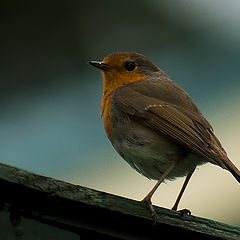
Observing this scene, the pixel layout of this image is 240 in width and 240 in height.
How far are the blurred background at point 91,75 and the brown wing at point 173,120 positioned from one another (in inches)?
73.2

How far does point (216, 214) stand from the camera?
6840 mm

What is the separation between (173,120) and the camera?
506cm

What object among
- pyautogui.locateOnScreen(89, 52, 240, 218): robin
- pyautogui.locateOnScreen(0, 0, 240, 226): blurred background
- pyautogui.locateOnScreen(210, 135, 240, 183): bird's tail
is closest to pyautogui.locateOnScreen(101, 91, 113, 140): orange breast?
pyautogui.locateOnScreen(89, 52, 240, 218): robin

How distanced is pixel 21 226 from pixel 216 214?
3.44m

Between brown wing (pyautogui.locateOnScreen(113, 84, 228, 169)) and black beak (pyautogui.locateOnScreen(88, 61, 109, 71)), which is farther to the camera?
black beak (pyautogui.locateOnScreen(88, 61, 109, 71))

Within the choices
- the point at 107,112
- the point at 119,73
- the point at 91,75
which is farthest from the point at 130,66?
the point at 91,75

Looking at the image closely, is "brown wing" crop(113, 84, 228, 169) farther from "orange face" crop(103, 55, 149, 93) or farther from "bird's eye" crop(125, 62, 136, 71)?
"bird's eye" crop(125, 62, 136, 71)

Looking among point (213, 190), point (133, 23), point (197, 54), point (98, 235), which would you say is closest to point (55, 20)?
point (133, 23)

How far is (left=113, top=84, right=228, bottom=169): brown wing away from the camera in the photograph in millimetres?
4824

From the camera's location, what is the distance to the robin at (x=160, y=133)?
491 cm

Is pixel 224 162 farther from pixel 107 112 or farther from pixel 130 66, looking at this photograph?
pixel 130 66

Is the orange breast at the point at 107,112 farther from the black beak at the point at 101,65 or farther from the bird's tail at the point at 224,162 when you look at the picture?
the bird's tail at the point at 224,162

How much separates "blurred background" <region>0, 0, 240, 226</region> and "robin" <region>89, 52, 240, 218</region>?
183cm

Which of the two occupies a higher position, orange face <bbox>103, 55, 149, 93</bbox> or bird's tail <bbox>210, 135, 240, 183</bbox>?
orange face <bbox>103, 55, 149, 93</bbox>
